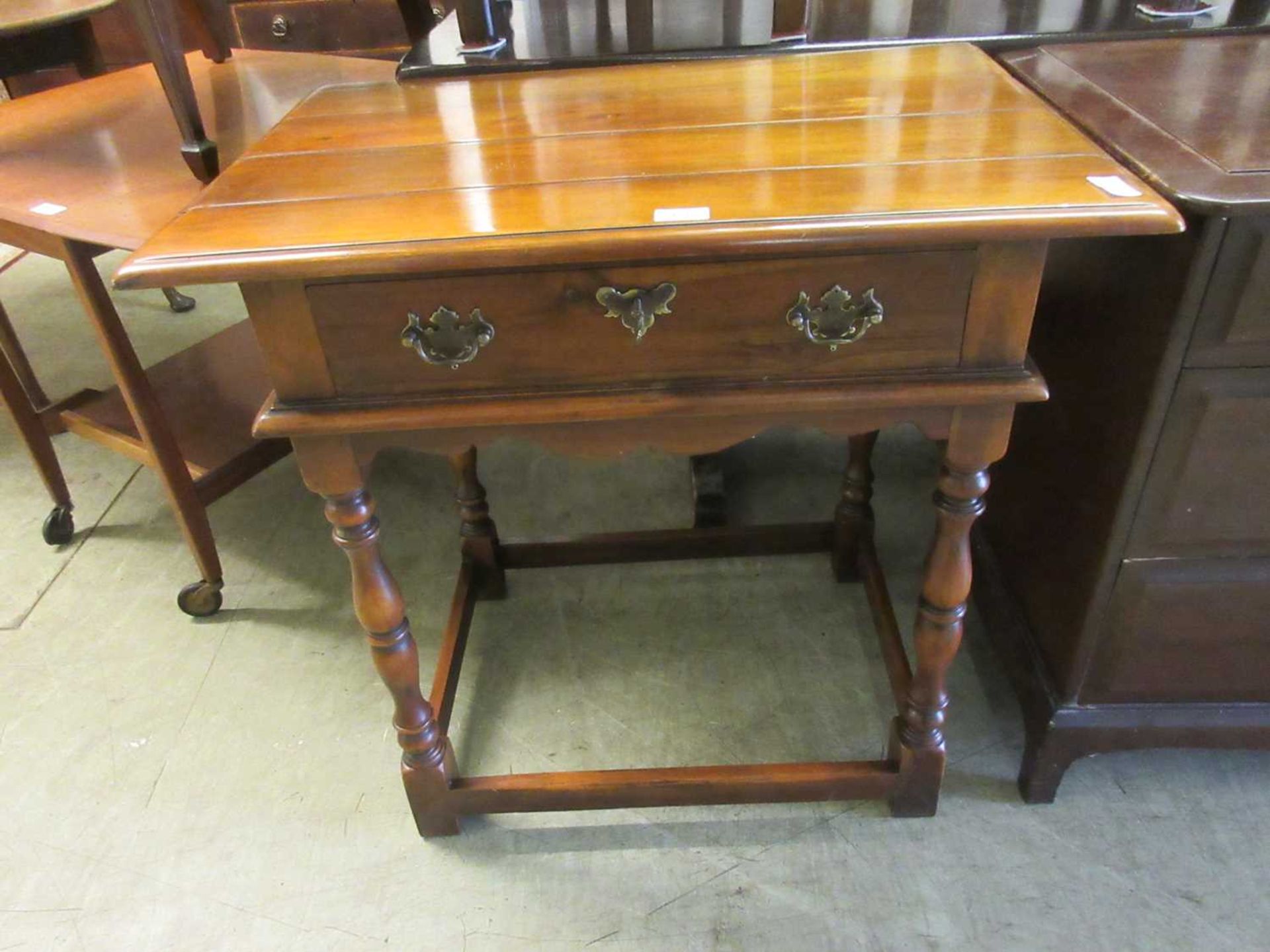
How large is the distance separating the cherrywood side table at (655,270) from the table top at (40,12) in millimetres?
798

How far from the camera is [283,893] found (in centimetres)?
115

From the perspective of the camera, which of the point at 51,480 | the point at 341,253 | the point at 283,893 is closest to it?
the point at 341,253

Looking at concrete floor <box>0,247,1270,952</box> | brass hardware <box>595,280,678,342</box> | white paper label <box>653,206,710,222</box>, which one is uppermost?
white paper label <box>653,206,710,222</box>

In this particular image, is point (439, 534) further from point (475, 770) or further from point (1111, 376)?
point (1111, 376)

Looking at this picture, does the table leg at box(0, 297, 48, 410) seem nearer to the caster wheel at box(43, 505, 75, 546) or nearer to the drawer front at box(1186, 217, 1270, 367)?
the caster wheel at box(43, 505, 75, 546)

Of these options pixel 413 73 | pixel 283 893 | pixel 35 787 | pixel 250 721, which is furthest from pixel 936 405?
pixel 35 787

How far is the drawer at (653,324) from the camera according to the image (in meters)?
0.78

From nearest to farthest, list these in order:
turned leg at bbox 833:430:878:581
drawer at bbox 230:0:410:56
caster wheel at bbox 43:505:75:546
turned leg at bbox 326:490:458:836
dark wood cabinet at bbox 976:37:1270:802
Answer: dark wood cabinet at bbox 976:37:1270:802
turned leg at bbox 326:490:458:836
turned leg at bbox 833:430:878:581
caster wheel at bbox 43:505:75:546
drawer at bbox 230:0:410:56

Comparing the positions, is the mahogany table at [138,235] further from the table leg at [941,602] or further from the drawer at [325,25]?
the table leg at [941,602]

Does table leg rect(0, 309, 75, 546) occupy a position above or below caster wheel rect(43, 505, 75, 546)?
above

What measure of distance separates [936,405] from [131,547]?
1582mm

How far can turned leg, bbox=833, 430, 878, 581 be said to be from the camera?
1.45 m

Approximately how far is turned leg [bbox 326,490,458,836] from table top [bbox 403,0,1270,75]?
65 centimetres

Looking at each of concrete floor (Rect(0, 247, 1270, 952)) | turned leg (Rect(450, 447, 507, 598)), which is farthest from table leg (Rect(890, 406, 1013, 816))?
turned leg (Rect(450, 447, 507, 598))
